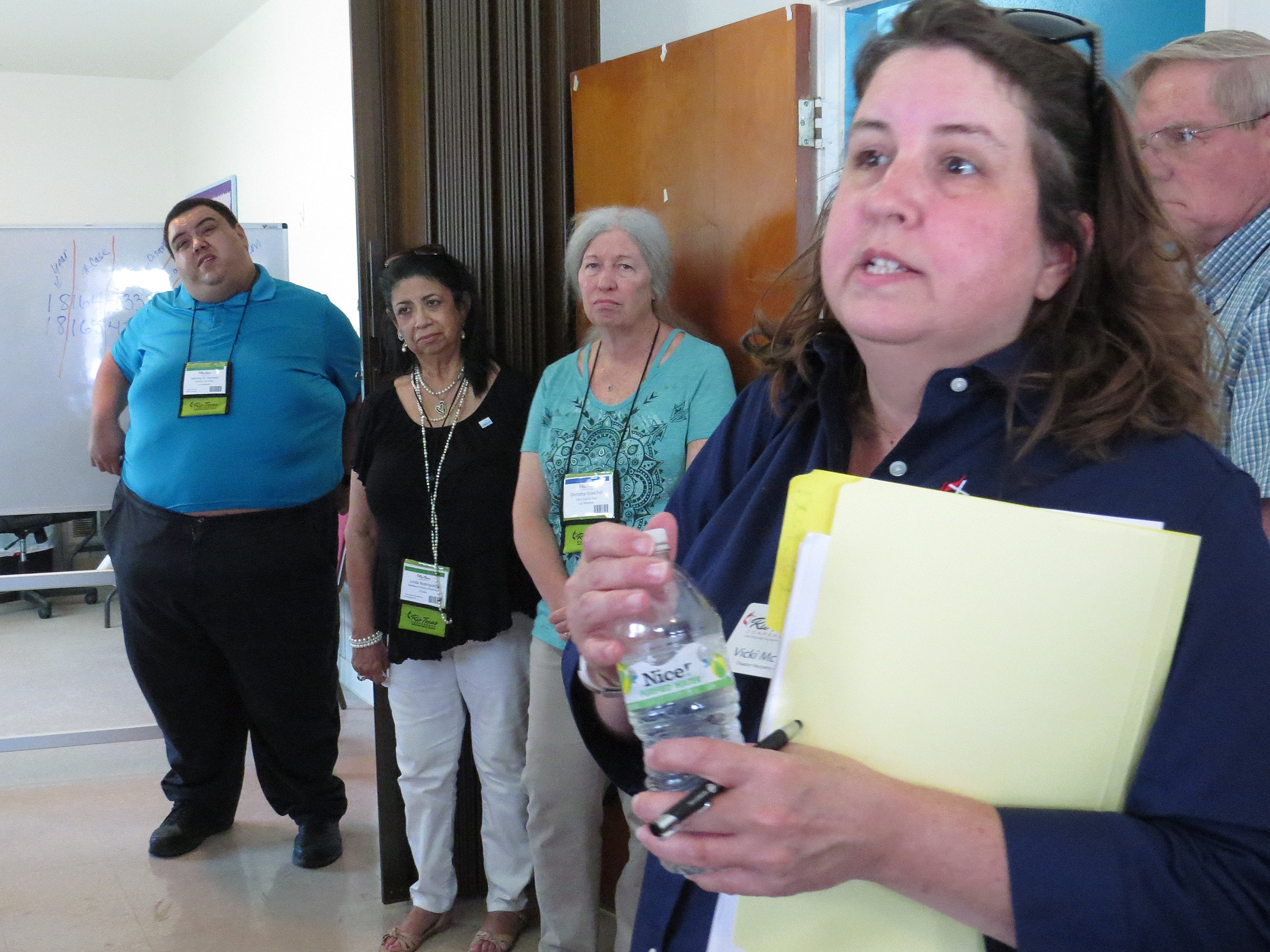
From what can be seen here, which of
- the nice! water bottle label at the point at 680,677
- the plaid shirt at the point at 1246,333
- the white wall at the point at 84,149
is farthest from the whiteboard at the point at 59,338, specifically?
the white wall at the point at 84,149

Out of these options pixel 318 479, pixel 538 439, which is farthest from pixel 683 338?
pixel 318 479

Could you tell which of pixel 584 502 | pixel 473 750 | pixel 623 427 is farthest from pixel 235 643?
pixel 623 427

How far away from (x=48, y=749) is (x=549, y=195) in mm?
3070

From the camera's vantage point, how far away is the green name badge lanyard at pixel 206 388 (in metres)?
3.00

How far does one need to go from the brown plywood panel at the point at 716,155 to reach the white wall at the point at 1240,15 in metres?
0.79

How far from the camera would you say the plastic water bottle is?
0.77 meters

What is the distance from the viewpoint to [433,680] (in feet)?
8.73

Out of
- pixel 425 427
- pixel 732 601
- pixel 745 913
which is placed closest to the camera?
pixel 745 913

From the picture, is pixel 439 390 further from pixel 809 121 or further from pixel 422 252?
pixel 809 121

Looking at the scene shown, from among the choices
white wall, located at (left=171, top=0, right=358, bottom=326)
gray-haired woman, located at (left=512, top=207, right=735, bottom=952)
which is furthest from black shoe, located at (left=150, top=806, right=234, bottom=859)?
white wall, located at (left=171, top=0, right=358, bottom=326)

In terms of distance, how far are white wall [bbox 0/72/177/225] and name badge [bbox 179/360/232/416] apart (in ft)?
16.1

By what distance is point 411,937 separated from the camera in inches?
105

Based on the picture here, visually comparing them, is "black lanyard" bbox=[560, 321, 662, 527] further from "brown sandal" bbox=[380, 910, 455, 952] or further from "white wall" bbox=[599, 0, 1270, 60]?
"brown sandal" bbox=[380, 910, 455, 952]

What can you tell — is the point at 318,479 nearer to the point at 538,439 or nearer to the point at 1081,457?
the point at 538,439
